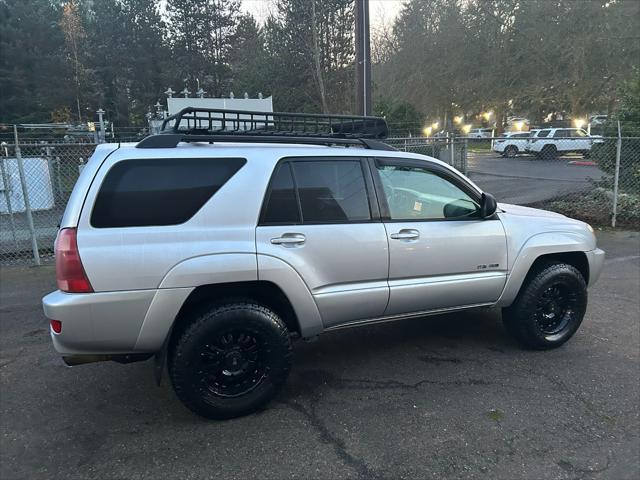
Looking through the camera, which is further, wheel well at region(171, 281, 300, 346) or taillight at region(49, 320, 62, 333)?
wheel well at region(171, 281, 300, 346)

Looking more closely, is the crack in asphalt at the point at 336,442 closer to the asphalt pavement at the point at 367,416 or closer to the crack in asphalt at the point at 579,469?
the asphalt pavement at the point at 367,416

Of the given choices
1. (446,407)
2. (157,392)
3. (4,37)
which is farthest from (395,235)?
(4,37)

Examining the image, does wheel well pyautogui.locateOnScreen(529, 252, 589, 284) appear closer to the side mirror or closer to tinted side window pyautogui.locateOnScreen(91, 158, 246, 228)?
the side mirror

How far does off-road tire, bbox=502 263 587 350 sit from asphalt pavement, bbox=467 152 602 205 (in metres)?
7.68

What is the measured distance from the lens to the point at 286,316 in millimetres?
3512

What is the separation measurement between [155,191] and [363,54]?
24.2ft

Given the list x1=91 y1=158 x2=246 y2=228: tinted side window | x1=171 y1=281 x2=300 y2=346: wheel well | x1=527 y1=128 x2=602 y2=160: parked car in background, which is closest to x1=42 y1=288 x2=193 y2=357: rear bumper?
A: x1=171 y1=281 x2=300 y2=346: wheel well

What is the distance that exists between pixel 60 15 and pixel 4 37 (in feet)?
24.7

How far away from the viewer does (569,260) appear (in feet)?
14.5

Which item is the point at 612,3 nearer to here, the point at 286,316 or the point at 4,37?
the point at 286,316

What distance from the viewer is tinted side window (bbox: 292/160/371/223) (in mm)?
3410

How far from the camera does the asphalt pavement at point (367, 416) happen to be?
2805mm

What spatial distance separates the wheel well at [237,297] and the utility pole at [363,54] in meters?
6.78

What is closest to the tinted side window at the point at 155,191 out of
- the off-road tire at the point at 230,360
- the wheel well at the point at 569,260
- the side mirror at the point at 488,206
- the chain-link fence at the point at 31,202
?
the off-road tire at the point at 230,360
